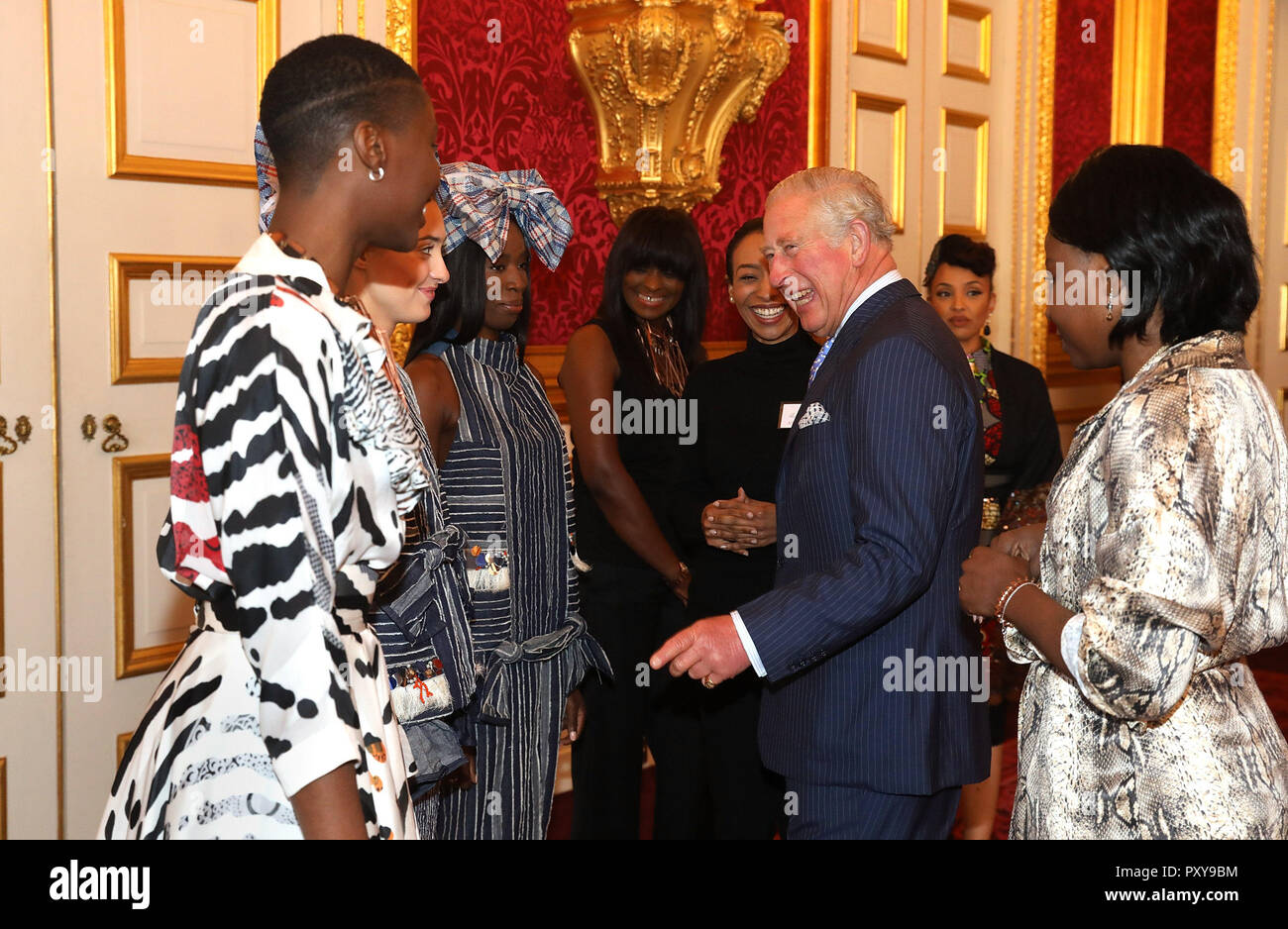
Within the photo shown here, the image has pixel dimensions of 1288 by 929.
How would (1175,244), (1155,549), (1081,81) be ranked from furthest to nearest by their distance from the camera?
1. (1081,81)
2. (1175,244)
3. (1155,549)

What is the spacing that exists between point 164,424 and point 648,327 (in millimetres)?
1381

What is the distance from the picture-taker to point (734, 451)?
3.18 metres

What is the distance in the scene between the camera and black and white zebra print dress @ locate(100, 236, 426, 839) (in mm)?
1220

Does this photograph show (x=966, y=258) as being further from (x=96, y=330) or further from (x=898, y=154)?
(x=96, y=330)

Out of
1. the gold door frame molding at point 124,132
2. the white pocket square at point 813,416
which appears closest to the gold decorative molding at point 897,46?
the gold door frame molding at point 124,132

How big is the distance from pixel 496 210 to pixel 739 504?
3.10 feet

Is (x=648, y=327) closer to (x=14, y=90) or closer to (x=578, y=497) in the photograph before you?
(x=578, y=497)

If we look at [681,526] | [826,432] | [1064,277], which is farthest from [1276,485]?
[681,526]

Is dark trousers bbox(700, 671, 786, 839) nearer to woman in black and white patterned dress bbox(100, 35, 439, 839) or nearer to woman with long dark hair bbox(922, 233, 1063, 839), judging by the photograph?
woman with long dark hair bbox(922, 233, 1063, 839)

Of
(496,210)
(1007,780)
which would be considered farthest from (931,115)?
(496,210)

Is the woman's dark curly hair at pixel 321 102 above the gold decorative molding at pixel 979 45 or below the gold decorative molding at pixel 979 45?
below

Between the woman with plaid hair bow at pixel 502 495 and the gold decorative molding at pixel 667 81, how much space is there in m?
1.60

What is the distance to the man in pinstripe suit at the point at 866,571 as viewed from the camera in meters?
1.99

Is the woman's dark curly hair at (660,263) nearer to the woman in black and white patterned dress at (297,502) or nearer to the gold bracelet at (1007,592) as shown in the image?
the gold bracelet at (1007,592)
